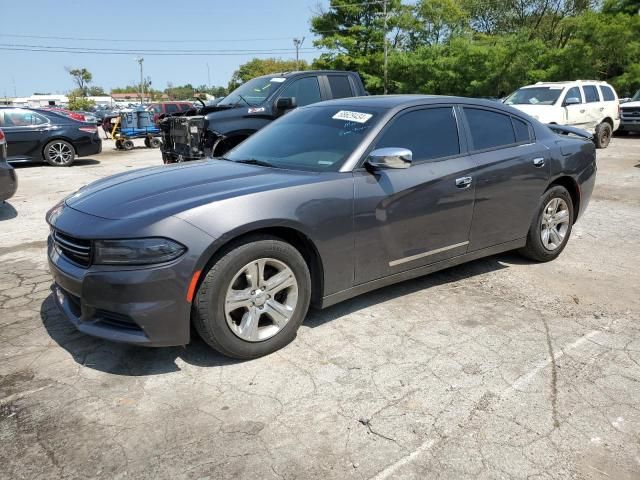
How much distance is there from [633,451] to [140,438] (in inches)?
89.6

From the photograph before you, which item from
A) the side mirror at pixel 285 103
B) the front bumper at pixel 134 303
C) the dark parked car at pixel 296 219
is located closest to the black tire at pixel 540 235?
the dark parked car at pixel 296 219

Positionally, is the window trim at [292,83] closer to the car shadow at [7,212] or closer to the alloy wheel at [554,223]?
the car shadow at [7,212]

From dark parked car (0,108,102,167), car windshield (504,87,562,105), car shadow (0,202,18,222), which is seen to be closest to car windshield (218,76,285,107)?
car shadow (0,202,18,222)

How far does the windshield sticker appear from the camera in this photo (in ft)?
12.2

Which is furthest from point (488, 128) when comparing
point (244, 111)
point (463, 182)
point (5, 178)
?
point (5, 178)

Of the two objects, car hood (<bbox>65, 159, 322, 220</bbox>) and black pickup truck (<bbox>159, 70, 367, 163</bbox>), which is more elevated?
black pickup truck (<bbox>159, 70, 367, 163</bbox>)

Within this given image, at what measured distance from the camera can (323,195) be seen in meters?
3.23

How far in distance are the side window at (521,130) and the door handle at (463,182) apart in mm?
910

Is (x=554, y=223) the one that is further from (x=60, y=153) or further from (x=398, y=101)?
(x=60, y=153)

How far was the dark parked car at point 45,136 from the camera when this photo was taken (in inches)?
460

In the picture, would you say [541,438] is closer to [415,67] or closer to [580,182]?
[580,182]

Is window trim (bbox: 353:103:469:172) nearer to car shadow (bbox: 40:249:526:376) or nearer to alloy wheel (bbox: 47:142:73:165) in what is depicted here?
car shadow (bbox: 40:249:526:376)

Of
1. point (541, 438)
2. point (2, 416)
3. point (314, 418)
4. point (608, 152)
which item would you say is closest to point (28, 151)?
point (2, 416)

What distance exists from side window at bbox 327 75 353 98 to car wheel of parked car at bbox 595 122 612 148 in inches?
345
